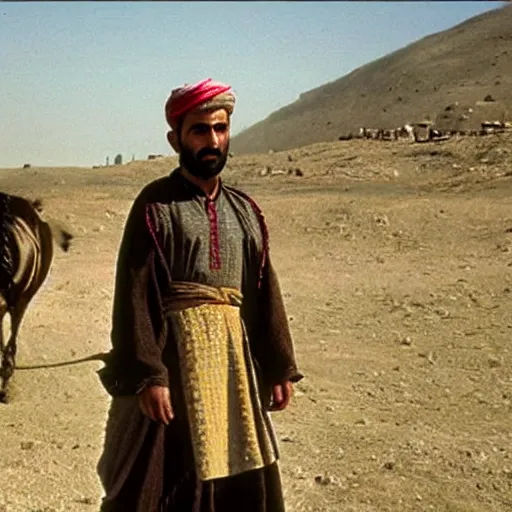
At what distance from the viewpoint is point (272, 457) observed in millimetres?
3182

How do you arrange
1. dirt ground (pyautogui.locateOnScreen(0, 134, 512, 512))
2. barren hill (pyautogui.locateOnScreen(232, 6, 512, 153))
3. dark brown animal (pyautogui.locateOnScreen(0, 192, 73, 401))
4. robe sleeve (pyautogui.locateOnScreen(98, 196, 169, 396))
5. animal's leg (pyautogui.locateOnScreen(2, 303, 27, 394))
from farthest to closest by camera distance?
barren hill (pyautogui.locateOnScreen(232, 6, 512, 153)), animal's leg (pyautogui.locateOnScreen(2, 303, 27, 394)), dark brown animal (pyautogui.locateOnScreen(0, 192, 73, 401)), dirt ground (pyautogui.locateOnScreen(0, 134, 512, 512)), robe sleeve (pyautogui.locateOnScreen(98, 196, 169, 396))

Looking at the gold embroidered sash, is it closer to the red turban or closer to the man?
the man

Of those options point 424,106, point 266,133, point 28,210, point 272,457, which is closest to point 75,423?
point 28,210

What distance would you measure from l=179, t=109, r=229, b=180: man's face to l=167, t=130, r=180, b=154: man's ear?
0.11 ft

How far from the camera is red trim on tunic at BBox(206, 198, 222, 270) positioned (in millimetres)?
3047

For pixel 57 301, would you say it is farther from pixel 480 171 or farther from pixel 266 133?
pixel 266 133

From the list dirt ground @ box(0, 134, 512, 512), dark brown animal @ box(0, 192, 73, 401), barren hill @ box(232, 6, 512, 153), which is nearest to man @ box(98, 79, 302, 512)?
dirt ground @ box(0, 134, 512, 512)

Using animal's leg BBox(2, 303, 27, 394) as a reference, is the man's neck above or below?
above

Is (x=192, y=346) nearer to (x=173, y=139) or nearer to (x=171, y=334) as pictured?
(x=171, y=334)

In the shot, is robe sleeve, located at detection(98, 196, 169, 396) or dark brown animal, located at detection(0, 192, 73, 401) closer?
robe sleeve, located at detection(98, 196, 169, 396)

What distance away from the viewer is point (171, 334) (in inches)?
120

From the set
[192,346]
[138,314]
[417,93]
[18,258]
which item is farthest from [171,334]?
[417,93]

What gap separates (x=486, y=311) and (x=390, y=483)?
11.5 feet

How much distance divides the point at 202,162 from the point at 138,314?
491mm
